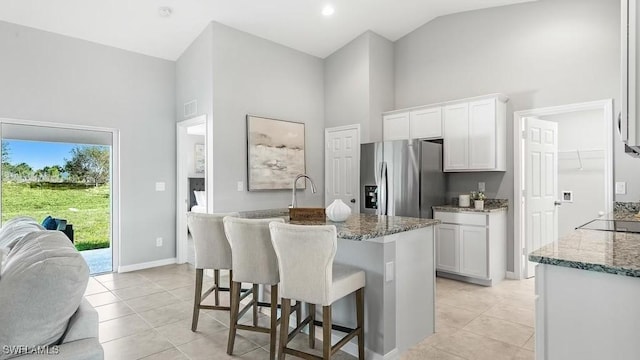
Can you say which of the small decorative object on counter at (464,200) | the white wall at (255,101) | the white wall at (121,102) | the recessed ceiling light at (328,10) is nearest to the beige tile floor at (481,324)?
the small decorative object on counter at (464,200)

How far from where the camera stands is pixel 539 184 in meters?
4.61

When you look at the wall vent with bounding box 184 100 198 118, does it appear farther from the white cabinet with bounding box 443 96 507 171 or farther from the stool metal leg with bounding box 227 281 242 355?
the white cabinet with bounding box 443 96 507 171

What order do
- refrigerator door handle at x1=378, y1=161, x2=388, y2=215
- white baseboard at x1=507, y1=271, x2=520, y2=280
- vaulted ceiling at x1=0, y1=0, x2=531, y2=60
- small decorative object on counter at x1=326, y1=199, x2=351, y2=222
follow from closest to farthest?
1. small decorative object on counter at x1=326, y1=199, x2=351, y2=222
2. vaulted ceiling at x1=0, y1=0, x2=531, y2=60
3. white baseboard at x1=507, y1=271, x2=520, y2=280
4. refrigerator door handle at x1=378, y1=161, x2=388, y2=215

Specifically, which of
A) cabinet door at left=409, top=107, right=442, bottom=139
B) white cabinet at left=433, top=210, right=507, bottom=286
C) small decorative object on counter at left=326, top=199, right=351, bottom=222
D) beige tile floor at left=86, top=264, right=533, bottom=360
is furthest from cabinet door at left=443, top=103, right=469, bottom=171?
small decorative object on counter at left=326, top=199, right=351, bottom=222

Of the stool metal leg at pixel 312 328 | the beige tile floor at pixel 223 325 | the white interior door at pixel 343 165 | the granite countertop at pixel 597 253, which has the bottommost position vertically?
the beige tile floor at pixel 223 325

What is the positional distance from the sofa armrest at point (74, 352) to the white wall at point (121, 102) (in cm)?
383

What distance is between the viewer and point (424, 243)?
9.02 feet

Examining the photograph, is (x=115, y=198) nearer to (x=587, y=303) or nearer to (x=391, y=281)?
(x=391, y=281)

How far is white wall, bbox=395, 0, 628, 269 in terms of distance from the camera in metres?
3.85

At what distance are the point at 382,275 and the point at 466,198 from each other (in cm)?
271

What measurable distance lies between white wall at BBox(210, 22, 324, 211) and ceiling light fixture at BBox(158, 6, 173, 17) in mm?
536

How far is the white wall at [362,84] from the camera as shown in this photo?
207 inches

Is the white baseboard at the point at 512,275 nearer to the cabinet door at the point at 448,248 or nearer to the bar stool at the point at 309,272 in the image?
the cabinet door at the point at 448,248

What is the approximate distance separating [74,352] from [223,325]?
1824 millimetres
